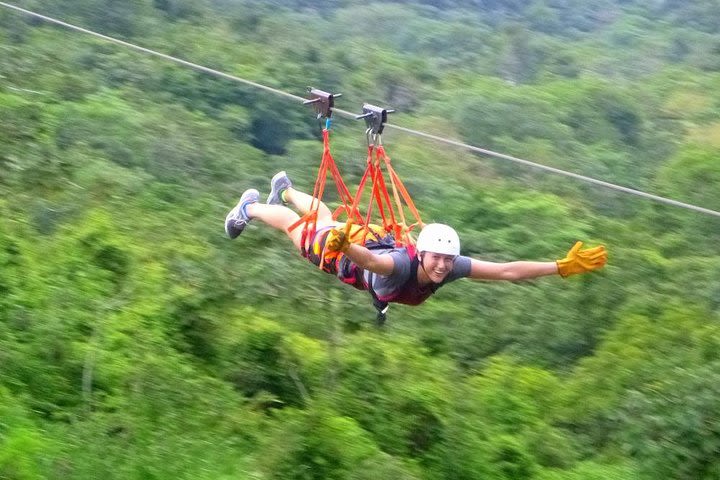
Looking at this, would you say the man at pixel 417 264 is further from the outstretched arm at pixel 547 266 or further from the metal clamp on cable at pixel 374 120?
the metal clamp on cable at pixel 374 120

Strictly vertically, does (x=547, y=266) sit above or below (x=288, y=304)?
above

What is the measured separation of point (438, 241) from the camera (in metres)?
3.92

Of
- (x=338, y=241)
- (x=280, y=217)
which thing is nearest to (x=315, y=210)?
(x=280, y=217)

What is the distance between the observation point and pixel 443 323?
1014cm

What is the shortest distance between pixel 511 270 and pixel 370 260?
23.9 inches

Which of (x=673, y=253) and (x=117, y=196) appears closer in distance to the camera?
(x=117, y=196)

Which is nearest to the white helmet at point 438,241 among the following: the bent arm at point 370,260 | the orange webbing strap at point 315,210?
the bent arm at point 370,260

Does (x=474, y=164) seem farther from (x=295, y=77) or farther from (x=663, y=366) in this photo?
(x=663, y=366)

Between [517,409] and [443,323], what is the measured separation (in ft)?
6.18

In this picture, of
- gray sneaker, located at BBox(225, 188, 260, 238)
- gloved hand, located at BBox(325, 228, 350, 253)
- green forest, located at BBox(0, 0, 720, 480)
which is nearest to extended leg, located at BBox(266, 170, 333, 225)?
gray sneaker, located at BBox(225, 188, 260, 238)

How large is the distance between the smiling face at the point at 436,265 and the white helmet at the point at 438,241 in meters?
0.02

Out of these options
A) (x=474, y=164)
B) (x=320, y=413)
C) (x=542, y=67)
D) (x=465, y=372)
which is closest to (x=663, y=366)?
(x=465, y=372)

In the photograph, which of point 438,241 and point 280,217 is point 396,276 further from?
point 280,217

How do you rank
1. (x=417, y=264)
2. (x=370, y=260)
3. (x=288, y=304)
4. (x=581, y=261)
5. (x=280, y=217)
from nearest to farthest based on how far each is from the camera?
(x=370, y=260)
(x=581, y=261)
(x=417, y=264)
(x=280, y=217)
(x=288, y=304)
